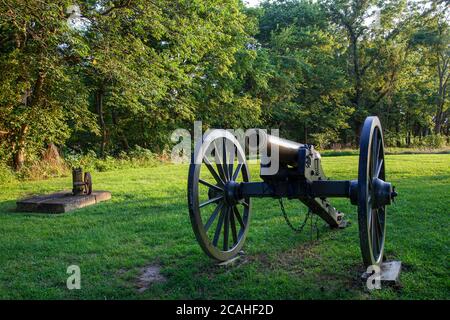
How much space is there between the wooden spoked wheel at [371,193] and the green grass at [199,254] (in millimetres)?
417

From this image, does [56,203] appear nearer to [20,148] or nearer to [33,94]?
[20,148]

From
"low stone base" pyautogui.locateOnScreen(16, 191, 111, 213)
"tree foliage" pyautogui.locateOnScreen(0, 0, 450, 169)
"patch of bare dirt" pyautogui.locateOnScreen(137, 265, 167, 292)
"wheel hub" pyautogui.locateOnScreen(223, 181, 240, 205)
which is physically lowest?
"patch of bare dirt" pyautogui.locateOnScreen(137, 265, 167, 292)

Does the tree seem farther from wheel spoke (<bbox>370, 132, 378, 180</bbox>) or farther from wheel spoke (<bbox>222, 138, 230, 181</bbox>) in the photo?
wheel spoke (<bbox>370, 132, 378, 180</bbox>)

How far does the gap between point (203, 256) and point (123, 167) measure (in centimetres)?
1166

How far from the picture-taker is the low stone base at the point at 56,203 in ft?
23.7

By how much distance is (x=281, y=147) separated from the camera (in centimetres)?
361

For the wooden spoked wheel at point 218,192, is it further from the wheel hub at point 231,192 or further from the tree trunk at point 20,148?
the tree trunk at point 20,148

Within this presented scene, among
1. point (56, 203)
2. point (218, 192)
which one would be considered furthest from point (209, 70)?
point (218, 192)

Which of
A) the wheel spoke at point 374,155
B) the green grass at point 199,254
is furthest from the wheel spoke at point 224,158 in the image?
the wheel spoke at point 374,155

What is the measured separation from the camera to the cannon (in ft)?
10.5

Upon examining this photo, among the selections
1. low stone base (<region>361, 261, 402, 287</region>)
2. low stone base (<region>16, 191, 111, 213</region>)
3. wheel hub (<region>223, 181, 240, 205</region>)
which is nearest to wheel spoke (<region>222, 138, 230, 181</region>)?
wheel hub (<region>223, 181, 240, 205</region>)

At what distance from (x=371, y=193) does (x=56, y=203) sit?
18.9ft
